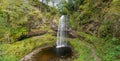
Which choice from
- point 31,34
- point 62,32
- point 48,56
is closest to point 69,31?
point 62,32

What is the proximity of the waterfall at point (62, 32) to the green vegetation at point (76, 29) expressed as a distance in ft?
2.37

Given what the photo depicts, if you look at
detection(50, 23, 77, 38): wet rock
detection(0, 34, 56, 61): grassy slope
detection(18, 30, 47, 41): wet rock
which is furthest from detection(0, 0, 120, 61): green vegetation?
detection(50, 23, 77, 38): wet rock

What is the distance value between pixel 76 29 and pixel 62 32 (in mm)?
2013

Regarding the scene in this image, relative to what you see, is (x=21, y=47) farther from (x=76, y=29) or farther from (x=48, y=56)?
(x=76, y=29)

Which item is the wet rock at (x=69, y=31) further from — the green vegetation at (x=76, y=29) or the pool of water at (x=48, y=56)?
the pool of water at (x=48, y=56)

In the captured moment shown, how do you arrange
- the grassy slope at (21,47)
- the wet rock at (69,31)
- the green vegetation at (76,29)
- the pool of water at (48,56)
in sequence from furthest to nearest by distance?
the wet rock at (69,31), the pool of water at (48,56), the green vegetation at (76,29), the grassy slope at (21,47)

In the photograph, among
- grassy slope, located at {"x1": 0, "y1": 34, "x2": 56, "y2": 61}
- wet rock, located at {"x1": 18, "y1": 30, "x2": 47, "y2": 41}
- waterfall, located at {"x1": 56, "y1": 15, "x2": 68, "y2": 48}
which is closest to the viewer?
grassy slope, located at {"x1": 0, "y1": 34, "x2": 56, "y2": 61}

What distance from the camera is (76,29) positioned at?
23391 millimetres

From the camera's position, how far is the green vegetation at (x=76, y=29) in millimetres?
15223

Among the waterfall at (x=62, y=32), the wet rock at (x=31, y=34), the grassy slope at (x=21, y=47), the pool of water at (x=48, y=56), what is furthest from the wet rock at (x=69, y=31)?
the pool of water at (x=48, y=56)

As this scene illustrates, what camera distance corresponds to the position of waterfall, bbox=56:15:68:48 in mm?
19936

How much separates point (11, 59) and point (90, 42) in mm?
8542

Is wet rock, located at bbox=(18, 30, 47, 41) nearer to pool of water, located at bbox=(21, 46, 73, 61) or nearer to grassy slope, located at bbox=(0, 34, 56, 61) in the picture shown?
grassy slope, located at bbox=(0, 34, 56, 61)

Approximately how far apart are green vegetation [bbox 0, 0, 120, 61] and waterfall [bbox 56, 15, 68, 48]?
0.72 m
